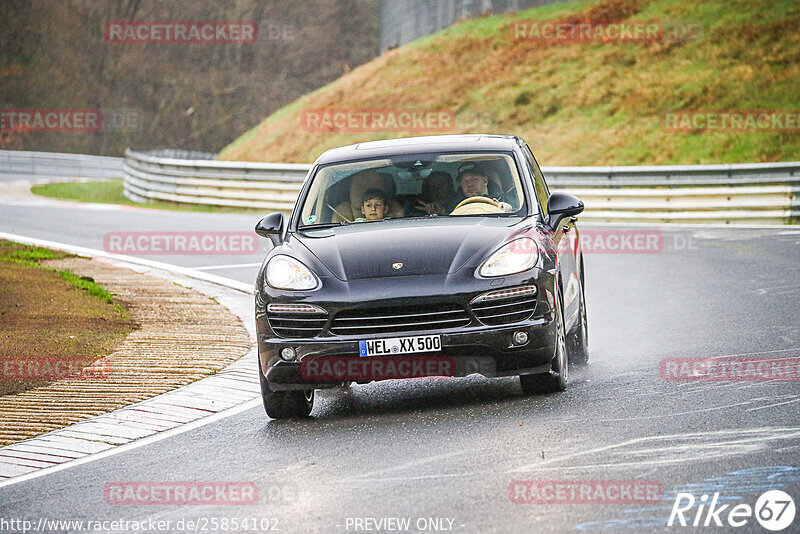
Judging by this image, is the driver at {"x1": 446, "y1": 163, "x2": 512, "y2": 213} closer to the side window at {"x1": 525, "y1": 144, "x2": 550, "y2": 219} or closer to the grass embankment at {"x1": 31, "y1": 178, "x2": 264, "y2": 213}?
the side window at {"x1": 525, "y1": 144, "x2": 550, "y2": 219}

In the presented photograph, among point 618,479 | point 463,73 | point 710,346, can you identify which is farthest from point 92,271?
point 463,73

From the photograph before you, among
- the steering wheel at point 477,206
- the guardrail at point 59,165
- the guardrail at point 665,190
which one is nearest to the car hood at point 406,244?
the steering wheel at point 477,206

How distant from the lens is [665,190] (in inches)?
915

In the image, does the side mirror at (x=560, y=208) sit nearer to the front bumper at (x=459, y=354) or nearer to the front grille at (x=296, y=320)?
the front bumper at (x=459, y=354)

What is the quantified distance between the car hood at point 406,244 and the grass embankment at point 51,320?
105 inches

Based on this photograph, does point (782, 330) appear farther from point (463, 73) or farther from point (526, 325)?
point (463, 73)

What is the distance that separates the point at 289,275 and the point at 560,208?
6.57ft

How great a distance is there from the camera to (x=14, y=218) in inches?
1033

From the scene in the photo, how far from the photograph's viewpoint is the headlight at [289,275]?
7816 mm

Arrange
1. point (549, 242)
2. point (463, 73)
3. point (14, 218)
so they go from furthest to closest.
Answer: point (463, 73), point (14, 218), point (549, 242)

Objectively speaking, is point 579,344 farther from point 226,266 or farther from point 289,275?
point 226,266

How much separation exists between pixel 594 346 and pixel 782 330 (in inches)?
57.7

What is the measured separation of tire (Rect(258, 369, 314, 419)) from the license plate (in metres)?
0.74

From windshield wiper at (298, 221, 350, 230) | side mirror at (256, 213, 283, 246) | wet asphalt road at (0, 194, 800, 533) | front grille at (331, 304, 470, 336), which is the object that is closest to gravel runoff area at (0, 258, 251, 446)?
wet asphalt road at (0, 194, 800, 533)
